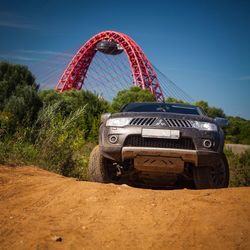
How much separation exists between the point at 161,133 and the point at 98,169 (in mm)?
1154

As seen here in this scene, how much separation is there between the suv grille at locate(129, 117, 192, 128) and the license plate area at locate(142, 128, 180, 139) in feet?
0.40

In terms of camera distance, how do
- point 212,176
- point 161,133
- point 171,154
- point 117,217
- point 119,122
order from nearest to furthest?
point 117,217 → point 171,154 → point 161,133 → point 119,122 → point 212,176

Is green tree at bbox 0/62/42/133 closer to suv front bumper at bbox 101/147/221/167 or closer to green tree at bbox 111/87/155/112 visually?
suv front bumper at bbox 101/147/221/167

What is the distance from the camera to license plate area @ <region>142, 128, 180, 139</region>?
4398mm

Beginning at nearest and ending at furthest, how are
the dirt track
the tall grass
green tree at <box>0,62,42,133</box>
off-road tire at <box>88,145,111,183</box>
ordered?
1. the dirt track
2. off-road tire at <box>88,145,111,183</box>
3. the tall grass
4. green tree at <box>0,62,42,133</box>

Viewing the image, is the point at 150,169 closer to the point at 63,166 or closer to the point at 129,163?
the point at 129,163

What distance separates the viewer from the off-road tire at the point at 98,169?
194 inches

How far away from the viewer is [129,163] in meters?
5.06

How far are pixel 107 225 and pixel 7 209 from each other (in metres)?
1.00

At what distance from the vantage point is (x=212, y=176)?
4820 mm

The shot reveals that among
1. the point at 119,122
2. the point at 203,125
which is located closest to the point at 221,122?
the point at 203,125

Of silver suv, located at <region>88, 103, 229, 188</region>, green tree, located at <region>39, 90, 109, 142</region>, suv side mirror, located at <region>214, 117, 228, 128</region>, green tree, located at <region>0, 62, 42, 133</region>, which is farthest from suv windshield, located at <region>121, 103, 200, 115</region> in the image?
green tree, located at <region>0, 62, 42, 133</region>

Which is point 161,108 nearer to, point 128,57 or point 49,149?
point 49,149

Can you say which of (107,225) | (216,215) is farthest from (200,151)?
(107,225)
